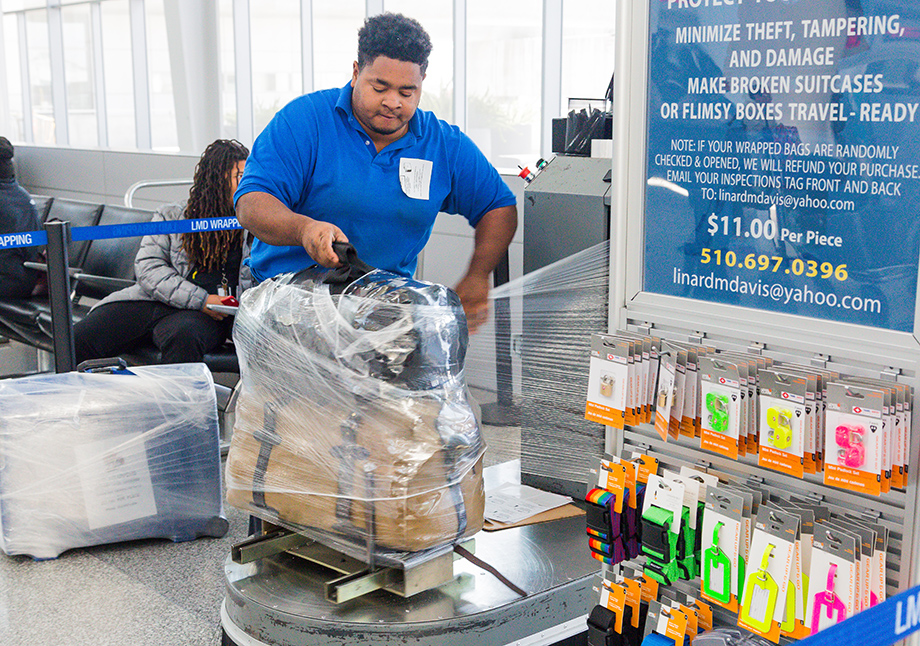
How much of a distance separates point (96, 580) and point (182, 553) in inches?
10.6

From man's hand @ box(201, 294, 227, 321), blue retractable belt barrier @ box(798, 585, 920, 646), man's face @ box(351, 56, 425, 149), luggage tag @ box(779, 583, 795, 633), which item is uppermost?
man's face @ box(351, 56, 425, 149)

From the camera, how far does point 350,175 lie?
217 centimetres

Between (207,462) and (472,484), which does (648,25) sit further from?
(207,462)

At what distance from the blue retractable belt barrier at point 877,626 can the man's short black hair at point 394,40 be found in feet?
5.05

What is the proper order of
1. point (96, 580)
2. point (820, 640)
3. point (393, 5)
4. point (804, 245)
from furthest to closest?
point (393, 5), point (96, 580), point (804, 245), point (820, 640)

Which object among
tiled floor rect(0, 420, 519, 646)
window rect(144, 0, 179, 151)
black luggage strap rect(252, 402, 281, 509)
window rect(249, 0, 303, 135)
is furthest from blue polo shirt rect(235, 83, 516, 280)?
window rect(144, 0, 179, 151)

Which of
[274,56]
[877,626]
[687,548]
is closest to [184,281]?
[687,548]

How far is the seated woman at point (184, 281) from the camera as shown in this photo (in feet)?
12.3

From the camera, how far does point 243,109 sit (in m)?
7.41

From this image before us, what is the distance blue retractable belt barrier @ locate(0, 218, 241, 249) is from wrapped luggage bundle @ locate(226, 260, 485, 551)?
1739 mm

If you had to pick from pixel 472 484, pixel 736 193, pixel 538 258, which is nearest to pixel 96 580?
pixel 472 484

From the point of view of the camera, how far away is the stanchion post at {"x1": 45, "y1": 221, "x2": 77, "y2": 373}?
3295mm

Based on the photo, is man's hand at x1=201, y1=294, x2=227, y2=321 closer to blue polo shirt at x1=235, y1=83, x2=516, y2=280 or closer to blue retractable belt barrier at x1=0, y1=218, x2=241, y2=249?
blue retractable belt barrier at x1=0, y1=218, x2=241, y2=249

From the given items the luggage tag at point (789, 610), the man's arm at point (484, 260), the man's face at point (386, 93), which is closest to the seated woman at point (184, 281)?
the man's arm at point (484, 260)
